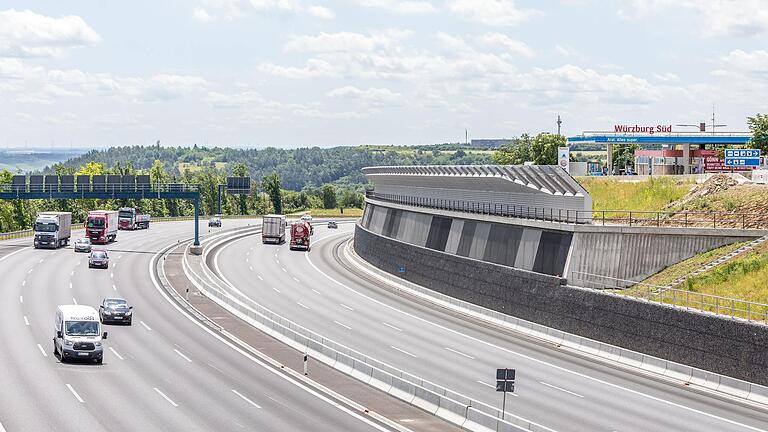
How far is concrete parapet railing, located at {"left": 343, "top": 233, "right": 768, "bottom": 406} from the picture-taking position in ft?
154

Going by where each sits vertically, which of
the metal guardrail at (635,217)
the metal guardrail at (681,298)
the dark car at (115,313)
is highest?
the metal guardrail at (635,217)

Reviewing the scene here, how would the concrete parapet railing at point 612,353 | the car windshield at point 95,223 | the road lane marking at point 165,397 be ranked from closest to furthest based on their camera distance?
1. the road lane marking at point 165,397
2. the concrete parapet railing at point 612,353
3. the car windshield at point 95,223

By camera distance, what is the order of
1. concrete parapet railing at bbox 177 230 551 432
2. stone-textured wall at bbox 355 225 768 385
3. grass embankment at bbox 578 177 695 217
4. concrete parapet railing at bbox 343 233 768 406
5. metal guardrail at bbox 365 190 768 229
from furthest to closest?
grass embankment at bbox 578 177 695 217, metal guardrail at bbox 365 190 768 229, stone-textured wall at bbox 355 225 768 385, concrete parapet railing at bbox 343 233 768 406, concrete parapet railing at bbox 177 230 551 432

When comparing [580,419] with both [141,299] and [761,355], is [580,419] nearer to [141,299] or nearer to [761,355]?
[761,355]

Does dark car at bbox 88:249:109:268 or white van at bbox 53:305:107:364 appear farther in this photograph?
dark car at bbox 88:249:109:268

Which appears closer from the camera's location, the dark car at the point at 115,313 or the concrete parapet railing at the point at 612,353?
the concrete parapet railing at the point at 612,353

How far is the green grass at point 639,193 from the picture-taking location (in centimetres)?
8169

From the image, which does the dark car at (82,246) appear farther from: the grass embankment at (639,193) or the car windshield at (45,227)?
the grass embankment at (639,193)

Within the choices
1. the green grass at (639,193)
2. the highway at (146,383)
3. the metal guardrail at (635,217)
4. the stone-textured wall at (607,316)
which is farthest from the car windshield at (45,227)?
the green grass at (639,193)

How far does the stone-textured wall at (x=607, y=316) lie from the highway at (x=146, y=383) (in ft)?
58.9

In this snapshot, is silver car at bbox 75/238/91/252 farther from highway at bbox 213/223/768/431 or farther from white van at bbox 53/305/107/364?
white van at bbox 53/305/107/364

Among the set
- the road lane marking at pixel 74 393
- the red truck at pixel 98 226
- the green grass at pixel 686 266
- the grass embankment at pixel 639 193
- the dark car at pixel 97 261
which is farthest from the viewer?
the red truck at pixel 98 226

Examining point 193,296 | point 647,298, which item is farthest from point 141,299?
point 647,298

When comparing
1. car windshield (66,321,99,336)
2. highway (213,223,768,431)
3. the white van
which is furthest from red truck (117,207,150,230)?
car windshield (66,321,99,336)
